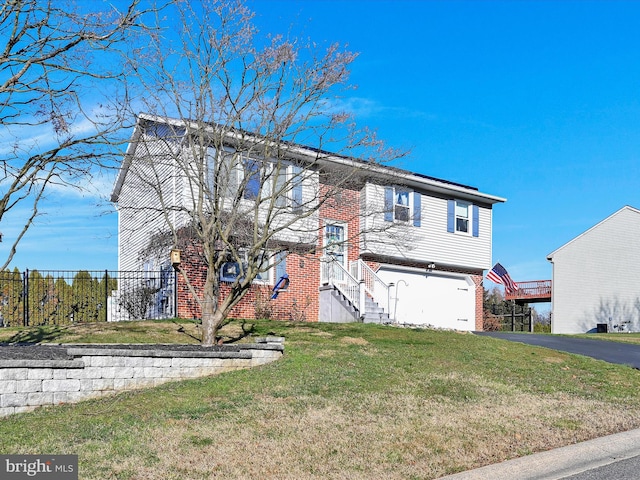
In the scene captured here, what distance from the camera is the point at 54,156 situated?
9883 millimetres

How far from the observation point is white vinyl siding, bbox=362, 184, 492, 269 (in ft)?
79.2

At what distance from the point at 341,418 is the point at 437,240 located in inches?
715

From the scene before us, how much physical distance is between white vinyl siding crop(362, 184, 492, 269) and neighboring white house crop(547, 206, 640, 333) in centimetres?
980

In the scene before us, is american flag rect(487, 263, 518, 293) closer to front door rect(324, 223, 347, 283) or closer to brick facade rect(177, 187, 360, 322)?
front door rect(324, 223, 347, 283)

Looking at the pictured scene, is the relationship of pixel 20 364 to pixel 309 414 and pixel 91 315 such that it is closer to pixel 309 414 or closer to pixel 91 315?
pixel 309 414

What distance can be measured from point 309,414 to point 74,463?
3045mm

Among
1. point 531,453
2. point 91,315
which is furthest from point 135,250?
point 531,453

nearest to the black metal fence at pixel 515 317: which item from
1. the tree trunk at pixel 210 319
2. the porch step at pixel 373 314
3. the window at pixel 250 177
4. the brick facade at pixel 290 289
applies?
the brick facade at pixel 290 289

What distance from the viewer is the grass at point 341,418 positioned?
23.3 ft

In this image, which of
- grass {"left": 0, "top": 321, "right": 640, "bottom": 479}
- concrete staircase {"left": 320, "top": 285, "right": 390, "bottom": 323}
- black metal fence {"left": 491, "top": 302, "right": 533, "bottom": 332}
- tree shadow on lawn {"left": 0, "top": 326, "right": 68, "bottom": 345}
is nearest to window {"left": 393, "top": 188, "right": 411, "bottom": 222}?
concrete staircase {"left": 320, "top": 285, "right": 390, "bottom": 323}

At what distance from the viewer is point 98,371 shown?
34.2 ft
